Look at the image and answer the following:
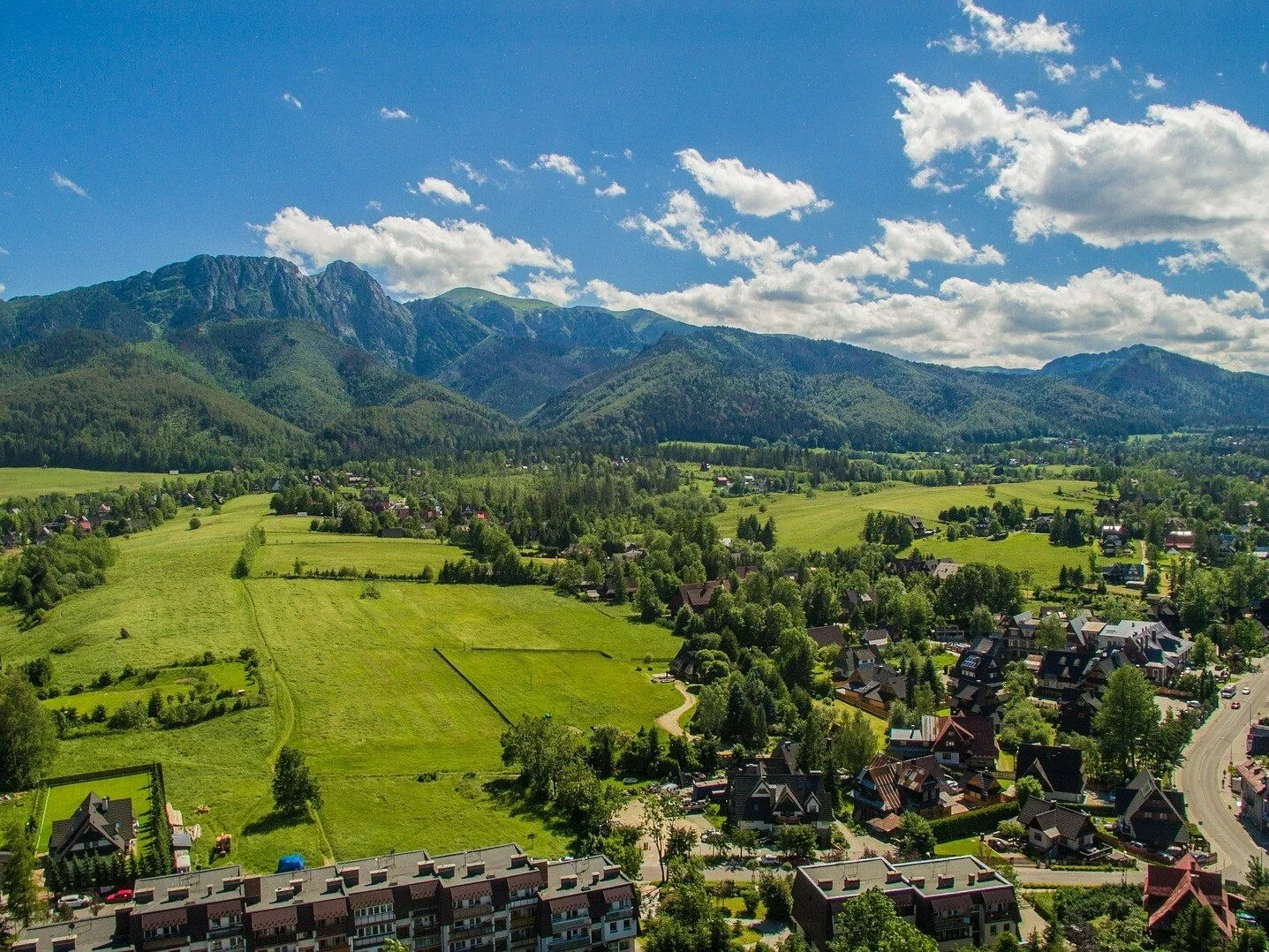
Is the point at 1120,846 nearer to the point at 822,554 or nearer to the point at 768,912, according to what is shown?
the point at 768,912

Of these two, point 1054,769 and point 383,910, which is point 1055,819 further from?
point 383,910

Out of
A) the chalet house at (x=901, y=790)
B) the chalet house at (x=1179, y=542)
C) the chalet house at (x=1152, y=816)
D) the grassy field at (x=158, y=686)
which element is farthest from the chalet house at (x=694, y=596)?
the chalet house at (x=1179, y=542)

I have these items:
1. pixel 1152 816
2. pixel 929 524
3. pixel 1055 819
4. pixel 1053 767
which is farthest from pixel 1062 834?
pixel 929 524

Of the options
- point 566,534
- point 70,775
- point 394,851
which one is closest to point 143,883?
point 394,851

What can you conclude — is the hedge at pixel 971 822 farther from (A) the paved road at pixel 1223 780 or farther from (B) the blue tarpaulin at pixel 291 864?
(B) the blue tarpaulin at pixel 291 864

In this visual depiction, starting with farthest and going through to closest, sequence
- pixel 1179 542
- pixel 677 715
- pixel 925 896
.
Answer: pixel 1179 542 → pixel 677 715 → pixel 925 896

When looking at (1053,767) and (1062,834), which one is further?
(1053,767)

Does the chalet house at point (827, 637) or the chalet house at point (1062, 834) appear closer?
the chalet house at point (1062, 834)

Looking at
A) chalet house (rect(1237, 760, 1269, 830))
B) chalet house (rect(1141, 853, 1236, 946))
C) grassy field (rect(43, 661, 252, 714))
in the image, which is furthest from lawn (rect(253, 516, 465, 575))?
chalet house (rect(1141, 853, 1236, 946))
